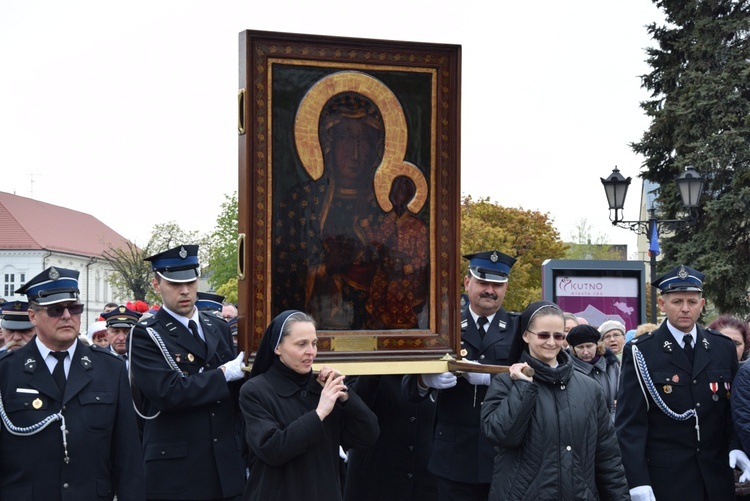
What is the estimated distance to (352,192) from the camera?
21.9 feet

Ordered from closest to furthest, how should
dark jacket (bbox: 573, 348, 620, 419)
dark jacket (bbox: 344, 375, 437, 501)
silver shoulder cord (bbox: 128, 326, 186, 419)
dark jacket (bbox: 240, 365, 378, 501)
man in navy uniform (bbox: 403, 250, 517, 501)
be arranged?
1. dark jacket (bbox: 240, 365, 378, 501)
2. silver shoulder cord (bbox: 128, 326, 186, 419)
3. man in navy uniform (bbox: 403, 250, 517, 501)
4. dark jacket (bbox: 344, 375, 437, 501)
5. dark jacket (bbox: 573, 348, 620, 419)

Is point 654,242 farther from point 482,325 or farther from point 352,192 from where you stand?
point 352,192

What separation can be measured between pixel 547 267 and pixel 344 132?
9070 mm

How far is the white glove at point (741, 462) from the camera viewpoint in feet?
22.9

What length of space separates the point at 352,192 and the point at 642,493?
2790 millimetres

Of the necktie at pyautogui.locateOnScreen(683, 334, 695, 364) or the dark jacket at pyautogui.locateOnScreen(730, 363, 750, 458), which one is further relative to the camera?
the necktie at pyautogui.locateOnScreen(683, 334, 695, 364)

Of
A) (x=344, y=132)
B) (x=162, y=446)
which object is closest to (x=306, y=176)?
(x=344, y=132)

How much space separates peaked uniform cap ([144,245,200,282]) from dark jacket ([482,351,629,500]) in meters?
2.19

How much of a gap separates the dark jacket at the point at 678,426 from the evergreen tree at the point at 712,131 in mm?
23886

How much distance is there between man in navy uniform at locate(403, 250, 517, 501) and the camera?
705 centimetres

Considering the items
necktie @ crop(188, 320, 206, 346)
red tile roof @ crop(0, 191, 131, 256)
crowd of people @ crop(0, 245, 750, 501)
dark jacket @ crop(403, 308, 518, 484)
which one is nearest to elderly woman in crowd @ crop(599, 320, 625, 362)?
crowd of people @ crop(0, 245, 750, 501)

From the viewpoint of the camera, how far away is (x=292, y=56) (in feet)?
21.3

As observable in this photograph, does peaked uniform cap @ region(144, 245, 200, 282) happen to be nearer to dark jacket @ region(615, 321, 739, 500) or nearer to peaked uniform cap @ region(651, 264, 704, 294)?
dark jacket @ region(615, 321, 739, 500)

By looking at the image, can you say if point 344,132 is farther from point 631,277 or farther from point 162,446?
point 631,277
